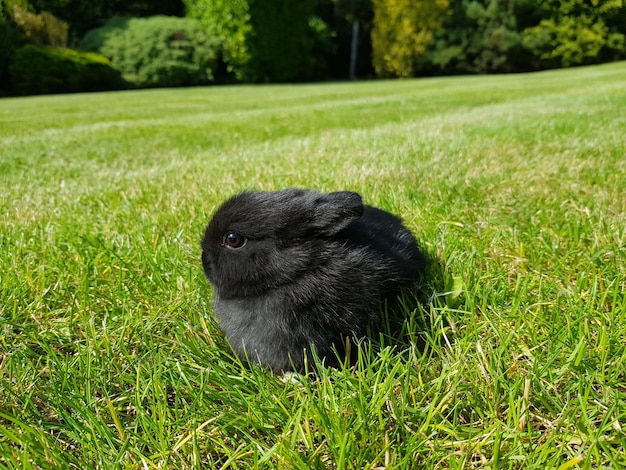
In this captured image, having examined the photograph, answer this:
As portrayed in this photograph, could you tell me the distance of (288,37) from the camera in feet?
138

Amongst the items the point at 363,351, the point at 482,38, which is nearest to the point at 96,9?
the point at 482,38

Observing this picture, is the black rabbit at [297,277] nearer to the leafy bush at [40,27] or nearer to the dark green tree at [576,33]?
the leafy bush at [40,27]

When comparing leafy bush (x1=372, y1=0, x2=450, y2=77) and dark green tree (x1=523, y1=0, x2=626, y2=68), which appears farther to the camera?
leafy bush (x1=372, y1=0, x2=450, y2=77)

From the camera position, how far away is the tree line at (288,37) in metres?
36.2

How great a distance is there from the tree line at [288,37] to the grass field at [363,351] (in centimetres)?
3447

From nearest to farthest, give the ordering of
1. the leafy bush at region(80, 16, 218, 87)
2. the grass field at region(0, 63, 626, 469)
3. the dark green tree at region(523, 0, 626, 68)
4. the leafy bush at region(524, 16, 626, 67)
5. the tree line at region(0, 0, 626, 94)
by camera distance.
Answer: the grass field at region(0, 63, 626, 469) < the tree line at region(0, 0, 626, 94) < the leafy bush at region(80, 16, 218, 87) < the dark green tree at region(523, 0, 626, 68) < the leafy bush at region(524, 16, 626, 67)

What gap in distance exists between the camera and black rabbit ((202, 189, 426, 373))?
5.65 feet

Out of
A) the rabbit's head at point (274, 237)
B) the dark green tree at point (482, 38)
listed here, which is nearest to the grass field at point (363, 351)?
the rabbit's head at point (274, 237)

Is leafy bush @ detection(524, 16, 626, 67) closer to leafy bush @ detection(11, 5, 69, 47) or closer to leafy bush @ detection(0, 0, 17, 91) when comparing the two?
leafy bush @ detection(11, 5, 69, 47)

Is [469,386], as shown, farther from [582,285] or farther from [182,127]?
[182,127]

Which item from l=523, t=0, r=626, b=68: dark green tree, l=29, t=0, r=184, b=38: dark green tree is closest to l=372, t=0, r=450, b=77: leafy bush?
l=523, t=0, r=626, b=68: dark green tree

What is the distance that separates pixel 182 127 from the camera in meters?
10.7

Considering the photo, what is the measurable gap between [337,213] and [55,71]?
36.1m

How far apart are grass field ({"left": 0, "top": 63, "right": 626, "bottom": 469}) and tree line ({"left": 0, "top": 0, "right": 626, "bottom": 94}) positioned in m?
34.5
